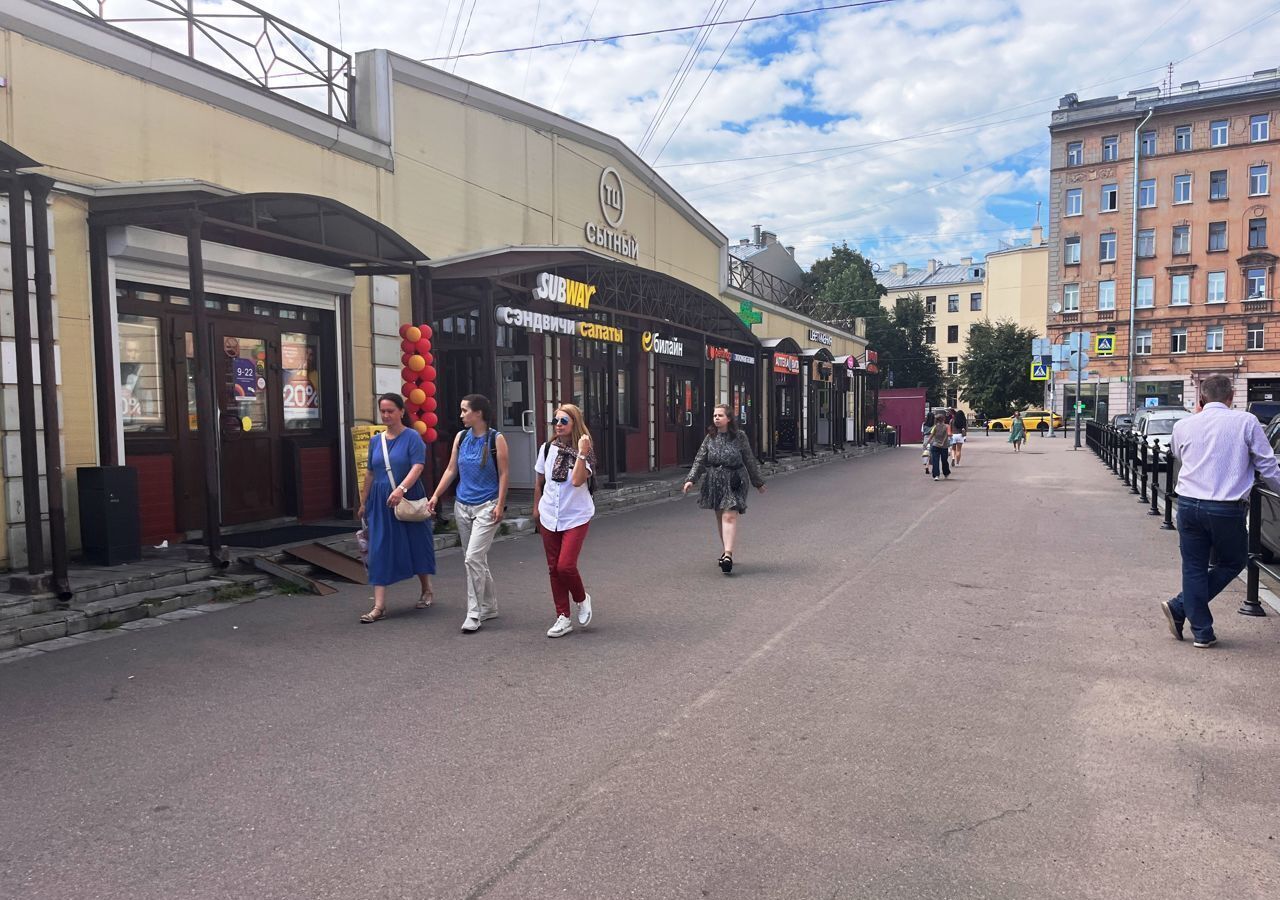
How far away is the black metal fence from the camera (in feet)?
22.4

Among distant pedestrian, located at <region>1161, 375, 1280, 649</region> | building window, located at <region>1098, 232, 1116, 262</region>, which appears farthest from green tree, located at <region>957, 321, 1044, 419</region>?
distant pedestrian, located at <region>1161, 375, 1280, 649</region>

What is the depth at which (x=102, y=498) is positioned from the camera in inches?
310

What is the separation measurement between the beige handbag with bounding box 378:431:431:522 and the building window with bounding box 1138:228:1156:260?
2347 inches

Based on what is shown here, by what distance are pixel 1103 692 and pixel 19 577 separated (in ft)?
25.2

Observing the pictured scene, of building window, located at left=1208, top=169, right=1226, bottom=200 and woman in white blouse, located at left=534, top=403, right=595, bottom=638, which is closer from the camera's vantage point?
woman in white blouse, located at left=534, top=403, right=595, bottom=638

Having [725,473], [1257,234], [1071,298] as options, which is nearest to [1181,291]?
[1257,234]

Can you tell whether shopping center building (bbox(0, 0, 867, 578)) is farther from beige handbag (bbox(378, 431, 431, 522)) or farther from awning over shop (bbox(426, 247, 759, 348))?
beige handbag (bbox(378, 431, 431, 522))

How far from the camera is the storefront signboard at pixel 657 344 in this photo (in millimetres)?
17516

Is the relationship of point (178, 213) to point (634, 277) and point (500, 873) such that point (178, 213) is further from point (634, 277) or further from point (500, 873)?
point (634, 277)

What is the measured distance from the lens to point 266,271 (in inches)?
403

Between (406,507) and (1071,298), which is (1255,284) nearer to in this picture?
(1071,298)

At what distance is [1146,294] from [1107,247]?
380 cm

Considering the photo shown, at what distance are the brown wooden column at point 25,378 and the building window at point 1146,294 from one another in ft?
198

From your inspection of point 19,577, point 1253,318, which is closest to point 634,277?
point 19,577
